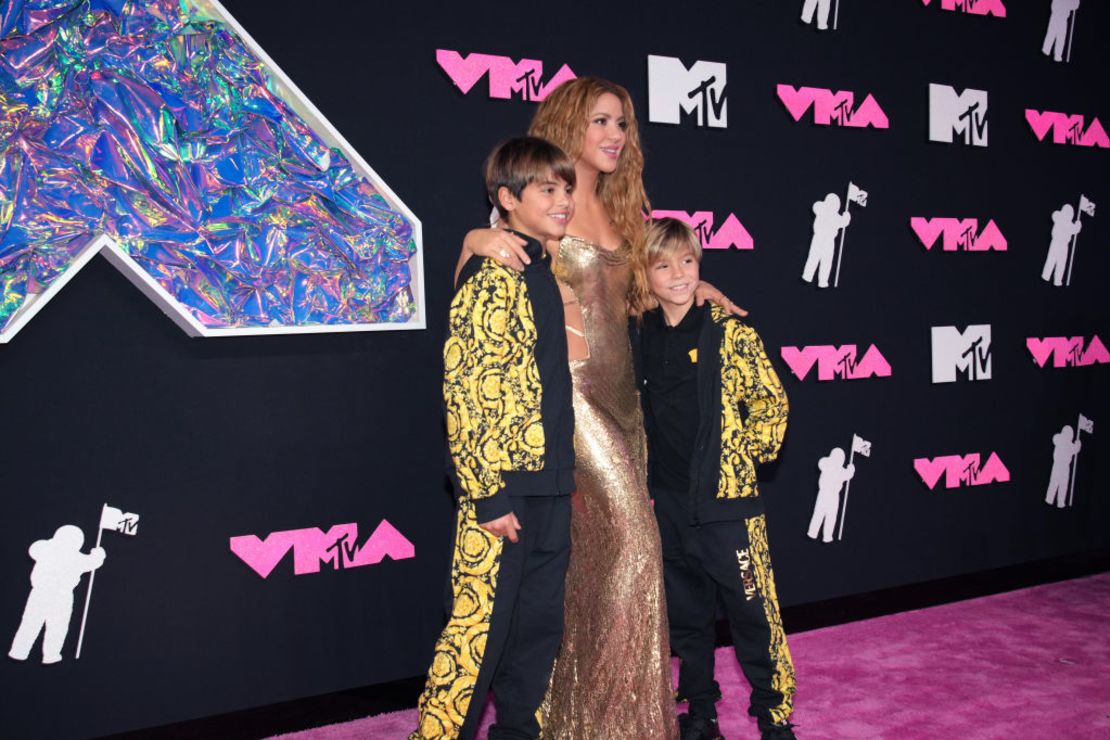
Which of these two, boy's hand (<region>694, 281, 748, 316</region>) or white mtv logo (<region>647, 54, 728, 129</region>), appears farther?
white mtv logo (<region>647, 54, 728, 129</region>)

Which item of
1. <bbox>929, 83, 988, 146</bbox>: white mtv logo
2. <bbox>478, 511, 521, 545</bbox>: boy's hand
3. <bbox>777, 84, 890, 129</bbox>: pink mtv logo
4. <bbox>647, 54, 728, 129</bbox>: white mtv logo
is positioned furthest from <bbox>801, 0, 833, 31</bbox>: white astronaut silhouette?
<bbox>478, 511, 521, 545</bbox>: boy's hand

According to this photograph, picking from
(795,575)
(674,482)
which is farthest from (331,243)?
(795,575)

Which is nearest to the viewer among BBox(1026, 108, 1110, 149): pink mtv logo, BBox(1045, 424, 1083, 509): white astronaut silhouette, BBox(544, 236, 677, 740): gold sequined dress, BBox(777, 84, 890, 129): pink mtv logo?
BBox(544, 236, 677, 740): gold sequined dress

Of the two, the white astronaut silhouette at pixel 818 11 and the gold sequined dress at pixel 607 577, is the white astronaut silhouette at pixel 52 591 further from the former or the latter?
the white astronaut silhouette at pixel 818 11

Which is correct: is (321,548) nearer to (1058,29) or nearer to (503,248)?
(503,248)

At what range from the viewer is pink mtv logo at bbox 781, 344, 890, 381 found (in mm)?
3533

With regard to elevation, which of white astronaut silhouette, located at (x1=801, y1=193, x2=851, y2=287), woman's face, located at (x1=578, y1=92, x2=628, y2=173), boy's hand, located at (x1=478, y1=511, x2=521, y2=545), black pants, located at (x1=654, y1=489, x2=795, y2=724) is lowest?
black pants, located at (x1=654, y1=489, x2=795, y2=724)

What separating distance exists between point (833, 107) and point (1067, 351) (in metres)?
1.52

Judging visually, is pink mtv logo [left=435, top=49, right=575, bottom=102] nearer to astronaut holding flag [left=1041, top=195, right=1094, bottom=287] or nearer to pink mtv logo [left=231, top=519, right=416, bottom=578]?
pink mtv logo [left=231, top=519, right=416, bottom=578]

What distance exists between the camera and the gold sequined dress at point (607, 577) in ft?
7.51

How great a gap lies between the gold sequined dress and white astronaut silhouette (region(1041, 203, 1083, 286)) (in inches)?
101

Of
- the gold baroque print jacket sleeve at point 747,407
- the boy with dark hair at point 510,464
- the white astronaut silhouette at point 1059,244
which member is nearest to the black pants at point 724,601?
the gold baroque print jacket sleeve at point 747,407

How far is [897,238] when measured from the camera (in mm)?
3748

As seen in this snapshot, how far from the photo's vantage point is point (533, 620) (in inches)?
85.3
